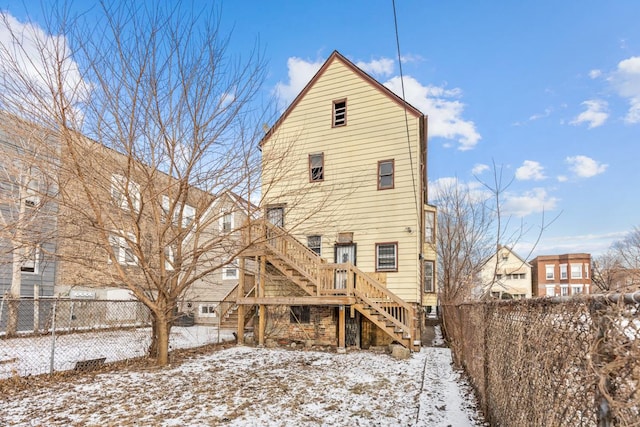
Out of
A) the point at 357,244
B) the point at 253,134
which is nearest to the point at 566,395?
the point at 253,134

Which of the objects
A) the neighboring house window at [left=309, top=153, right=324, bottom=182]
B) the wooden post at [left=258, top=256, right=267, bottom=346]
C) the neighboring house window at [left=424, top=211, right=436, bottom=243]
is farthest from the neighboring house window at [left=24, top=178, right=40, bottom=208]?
the neighboring house window at [left=424, top=211, right=436, bottom=243]

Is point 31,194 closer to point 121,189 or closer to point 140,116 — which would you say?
point 121,189

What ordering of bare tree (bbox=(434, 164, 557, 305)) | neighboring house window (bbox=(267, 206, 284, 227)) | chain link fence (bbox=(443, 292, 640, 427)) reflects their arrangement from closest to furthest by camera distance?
chain link fence (bbox=(443, 292, 640, 427)), neighboring house window (bbox=(267, 206, 284, 227)), bare tree (bbox=(434, 164, 557, 305))

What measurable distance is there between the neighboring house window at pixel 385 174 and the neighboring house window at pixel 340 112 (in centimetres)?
210

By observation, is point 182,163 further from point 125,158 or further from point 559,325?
point 559,325

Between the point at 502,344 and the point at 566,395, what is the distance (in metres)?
2.05

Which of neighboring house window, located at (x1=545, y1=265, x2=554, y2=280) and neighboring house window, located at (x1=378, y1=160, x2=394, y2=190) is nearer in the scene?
neighboring house window, located at (x1=378, y1=160, x2=394, y2=190)

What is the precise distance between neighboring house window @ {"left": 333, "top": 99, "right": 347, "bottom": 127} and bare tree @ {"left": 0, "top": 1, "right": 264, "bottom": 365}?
6015 millimetres

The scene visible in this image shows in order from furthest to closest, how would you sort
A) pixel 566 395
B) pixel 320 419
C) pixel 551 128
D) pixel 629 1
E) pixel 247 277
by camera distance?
1. pixel 247 277
2. pixel 551 128
3. pixel 629 1
4. pixel 320 419
5. pixel 566 395

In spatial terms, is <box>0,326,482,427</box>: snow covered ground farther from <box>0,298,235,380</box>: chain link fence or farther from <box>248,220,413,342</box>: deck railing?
<box>248,220,413,342</box>: deck railing

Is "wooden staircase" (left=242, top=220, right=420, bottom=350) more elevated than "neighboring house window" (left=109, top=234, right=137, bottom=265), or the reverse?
"neighboring house window" (left=109, top=234, right=137, bottom=265)

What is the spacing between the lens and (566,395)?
1864 millimetres

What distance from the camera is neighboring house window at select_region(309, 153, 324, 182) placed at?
1312 cm

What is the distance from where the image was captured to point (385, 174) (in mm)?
12305
